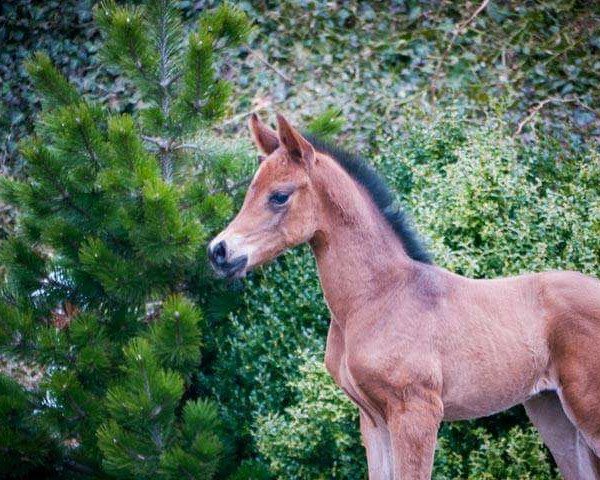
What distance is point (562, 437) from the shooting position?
416cm

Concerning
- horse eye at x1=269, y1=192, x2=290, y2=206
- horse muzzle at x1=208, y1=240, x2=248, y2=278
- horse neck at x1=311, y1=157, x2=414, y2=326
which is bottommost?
horse neck at x1=311, y1=157, x2=414, y2=326

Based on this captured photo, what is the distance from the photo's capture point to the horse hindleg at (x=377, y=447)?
395 cm

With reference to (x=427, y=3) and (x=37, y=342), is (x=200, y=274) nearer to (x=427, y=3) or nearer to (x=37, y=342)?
(x=37, y=342)

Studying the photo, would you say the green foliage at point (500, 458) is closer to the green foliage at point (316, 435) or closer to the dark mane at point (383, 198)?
the green foliage at point (316, 435)

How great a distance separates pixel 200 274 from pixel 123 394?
1.02 m

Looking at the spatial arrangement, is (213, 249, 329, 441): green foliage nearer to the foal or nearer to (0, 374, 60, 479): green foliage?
(0, 374, 60, 479): green foliage

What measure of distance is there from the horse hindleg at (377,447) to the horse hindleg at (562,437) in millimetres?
716

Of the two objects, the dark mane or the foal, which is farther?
the dark mane

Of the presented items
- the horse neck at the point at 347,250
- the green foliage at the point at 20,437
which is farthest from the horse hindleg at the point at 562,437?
the green foliage at the point at 20,437

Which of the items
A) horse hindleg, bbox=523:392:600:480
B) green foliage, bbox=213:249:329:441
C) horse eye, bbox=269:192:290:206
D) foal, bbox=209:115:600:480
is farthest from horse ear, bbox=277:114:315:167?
green foliage, bbox=213:249:329:441

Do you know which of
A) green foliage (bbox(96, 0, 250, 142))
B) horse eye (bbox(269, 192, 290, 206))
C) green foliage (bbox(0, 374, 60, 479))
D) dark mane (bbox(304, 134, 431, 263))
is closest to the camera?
horse eye (bbox(269, 192, 290, 206))

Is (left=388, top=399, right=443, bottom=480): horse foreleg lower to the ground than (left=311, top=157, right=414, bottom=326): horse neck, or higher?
lower

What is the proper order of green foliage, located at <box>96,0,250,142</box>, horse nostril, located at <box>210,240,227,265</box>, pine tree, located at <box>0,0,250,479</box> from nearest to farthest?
horse nostril, located at <box>210,240,227,265</box>
pine tree, located at <box>0,0,250,479</box>
green foliage, located at <box>96,0,250,142</box>

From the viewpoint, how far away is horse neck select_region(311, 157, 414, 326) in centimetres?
391
